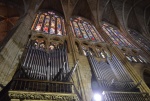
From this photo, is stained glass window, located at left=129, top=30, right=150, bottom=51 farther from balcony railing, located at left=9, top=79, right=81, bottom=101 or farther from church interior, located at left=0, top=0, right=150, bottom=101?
balcony railing, located at left=9, top=79, right=81, bottom=101

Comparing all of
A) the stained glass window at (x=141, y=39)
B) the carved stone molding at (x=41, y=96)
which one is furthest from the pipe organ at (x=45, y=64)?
the stained glass window at (x=141, y=39)

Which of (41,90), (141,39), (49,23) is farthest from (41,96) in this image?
(141,39)

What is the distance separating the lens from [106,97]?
→ 5797 mm

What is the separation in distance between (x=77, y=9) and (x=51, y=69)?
10.3 m

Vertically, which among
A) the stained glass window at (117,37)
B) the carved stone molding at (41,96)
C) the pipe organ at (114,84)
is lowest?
the carved stone molding at (41,96)

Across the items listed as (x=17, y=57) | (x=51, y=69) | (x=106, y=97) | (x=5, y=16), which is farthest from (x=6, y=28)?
(x=106, y=97)

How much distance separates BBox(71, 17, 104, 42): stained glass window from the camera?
445 inches

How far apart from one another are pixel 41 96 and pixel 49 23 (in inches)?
318

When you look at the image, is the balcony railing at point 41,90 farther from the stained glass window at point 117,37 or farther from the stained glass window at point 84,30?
the stained glass window at point 117,37

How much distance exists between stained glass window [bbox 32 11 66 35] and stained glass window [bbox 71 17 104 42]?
1.08 m

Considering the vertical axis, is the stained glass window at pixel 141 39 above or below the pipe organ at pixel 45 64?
above

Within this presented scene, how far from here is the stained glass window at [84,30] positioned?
37.1ft

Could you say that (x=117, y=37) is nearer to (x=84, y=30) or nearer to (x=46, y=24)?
(x=84, y=30)

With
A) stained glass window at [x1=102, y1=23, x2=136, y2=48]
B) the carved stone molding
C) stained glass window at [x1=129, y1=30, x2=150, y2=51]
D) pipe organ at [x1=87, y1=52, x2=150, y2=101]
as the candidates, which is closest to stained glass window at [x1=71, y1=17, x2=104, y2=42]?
stained glass window at [x1=102, y1=23, x2=136, y2=48]
